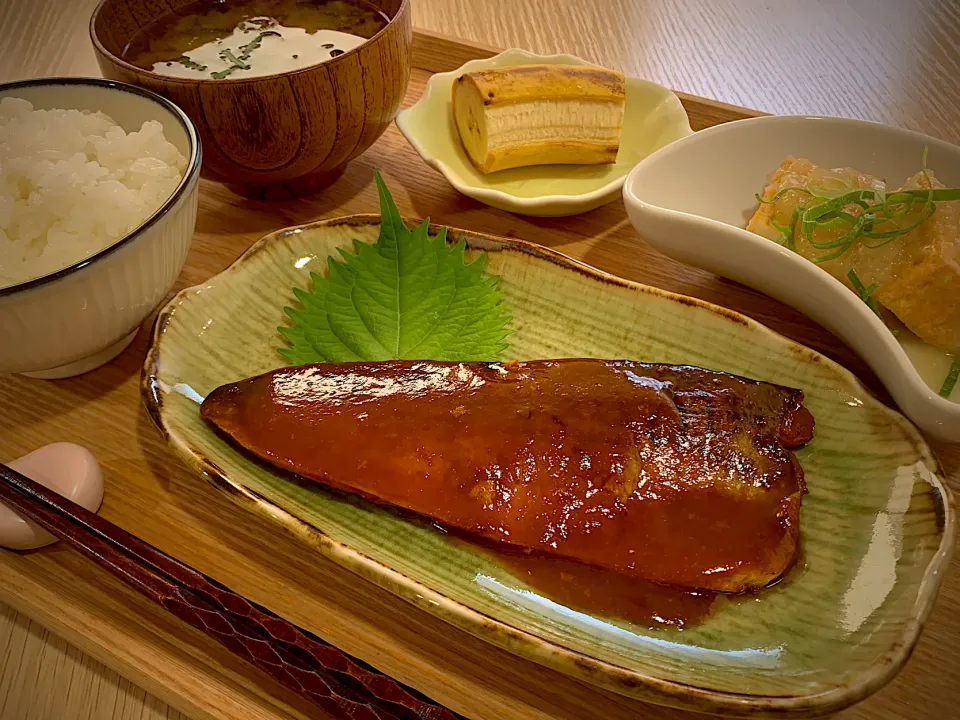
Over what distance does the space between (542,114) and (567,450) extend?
1.16 m

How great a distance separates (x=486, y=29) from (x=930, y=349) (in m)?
2.27

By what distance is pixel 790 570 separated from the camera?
1239 millimetres

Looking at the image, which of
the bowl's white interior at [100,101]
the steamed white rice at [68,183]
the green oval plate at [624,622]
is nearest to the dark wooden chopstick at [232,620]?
the green oval plate at [624,622]

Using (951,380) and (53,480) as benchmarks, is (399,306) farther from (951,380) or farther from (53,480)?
(951,380)

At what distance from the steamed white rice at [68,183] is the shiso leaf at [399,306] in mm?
411

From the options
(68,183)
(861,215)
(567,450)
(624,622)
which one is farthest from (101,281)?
(861,215)

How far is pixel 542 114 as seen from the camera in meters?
2.06

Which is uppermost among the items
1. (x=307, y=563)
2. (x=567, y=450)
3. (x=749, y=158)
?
(x=749, y=158)

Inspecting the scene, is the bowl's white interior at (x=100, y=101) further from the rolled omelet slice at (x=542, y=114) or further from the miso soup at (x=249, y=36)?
the rolled omelet slice at (x=542, y=114)

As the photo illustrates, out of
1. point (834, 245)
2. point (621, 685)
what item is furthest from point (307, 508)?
point (834, 245)

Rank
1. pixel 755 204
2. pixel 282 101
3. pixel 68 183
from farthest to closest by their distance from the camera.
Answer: pixel 755 204, pixel 282 101, pixel 68 183

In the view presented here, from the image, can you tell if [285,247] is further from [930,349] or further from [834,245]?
[930,349]

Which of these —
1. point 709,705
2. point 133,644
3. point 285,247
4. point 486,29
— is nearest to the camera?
point 709,705

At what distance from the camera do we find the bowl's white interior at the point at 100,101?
5.58 feet
